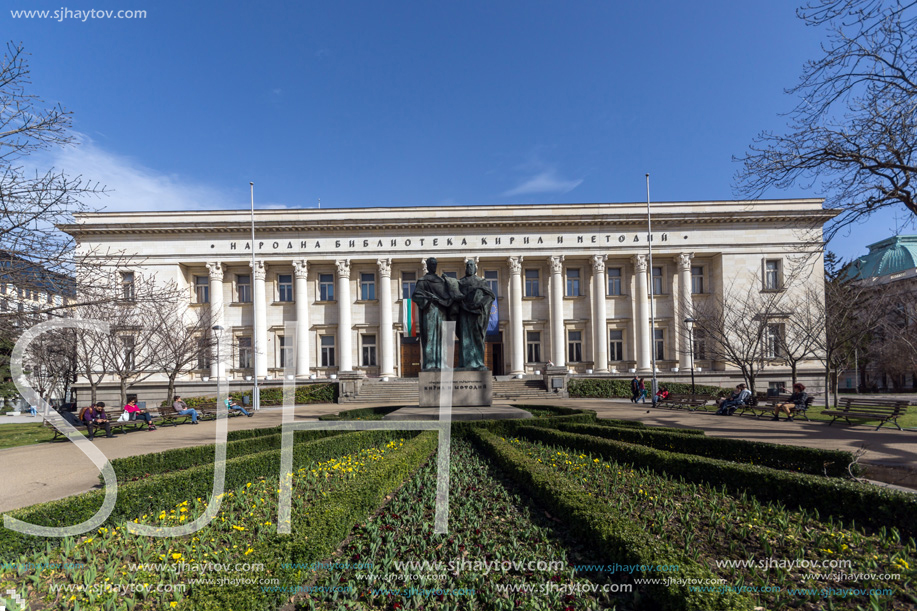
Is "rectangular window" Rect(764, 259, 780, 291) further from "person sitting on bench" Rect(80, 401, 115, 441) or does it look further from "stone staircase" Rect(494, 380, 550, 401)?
"person sitting on bench" Rect(80, 401, 115, 441)

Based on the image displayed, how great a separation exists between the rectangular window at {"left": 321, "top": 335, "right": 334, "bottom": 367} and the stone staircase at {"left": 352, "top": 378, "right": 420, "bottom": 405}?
642cm

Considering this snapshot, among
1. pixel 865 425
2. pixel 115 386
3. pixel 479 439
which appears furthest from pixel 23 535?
pixel 115 386

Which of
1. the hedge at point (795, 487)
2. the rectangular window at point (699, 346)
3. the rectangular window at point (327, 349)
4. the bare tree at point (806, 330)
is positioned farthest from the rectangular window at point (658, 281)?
the hedge at point (795, 487)

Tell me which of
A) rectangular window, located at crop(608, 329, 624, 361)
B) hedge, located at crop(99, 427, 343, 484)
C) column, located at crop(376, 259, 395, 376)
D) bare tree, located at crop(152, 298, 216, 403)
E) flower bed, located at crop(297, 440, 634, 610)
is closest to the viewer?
flower bed, located at crop(297, 440, 634, 610)

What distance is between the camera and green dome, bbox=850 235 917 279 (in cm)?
4894

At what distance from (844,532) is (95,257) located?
11.7 metres

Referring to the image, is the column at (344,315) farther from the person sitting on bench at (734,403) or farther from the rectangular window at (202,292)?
the person sitting on bench at (734,403)

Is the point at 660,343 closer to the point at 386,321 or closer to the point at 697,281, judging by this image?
the point at 697,281

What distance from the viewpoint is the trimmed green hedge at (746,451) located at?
735 cm

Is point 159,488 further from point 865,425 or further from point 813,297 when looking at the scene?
point 813,297

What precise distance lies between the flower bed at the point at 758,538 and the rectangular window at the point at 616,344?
32.0m

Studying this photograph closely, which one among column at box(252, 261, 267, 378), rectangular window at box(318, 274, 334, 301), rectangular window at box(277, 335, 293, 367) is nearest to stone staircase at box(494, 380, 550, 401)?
rectangular window at box(318, 274, 334, 301)

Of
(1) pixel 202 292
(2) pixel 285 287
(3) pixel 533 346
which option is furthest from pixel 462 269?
(1) pixel 202 292

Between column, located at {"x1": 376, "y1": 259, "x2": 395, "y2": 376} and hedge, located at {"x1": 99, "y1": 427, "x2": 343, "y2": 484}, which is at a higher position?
column, located at {"x1": 376, "y1": 259, "x2": 395, "y2": 376}
